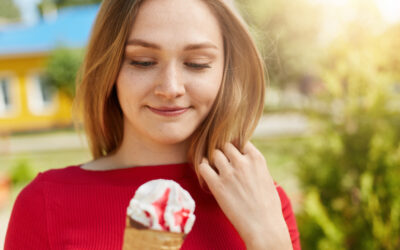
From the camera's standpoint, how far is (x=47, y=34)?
776 inches

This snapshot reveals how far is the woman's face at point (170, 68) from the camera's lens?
1388 millimetres

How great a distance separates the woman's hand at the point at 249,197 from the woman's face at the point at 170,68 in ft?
0.60

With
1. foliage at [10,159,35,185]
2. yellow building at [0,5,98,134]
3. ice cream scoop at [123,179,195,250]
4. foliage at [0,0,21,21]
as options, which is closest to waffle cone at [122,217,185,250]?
ice cream scoop at [123,179,195,250]

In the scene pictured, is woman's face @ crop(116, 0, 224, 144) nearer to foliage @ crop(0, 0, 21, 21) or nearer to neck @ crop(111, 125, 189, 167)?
neck @ crop(111, 125, 189, 167)

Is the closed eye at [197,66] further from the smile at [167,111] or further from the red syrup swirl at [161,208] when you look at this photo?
the red syrup swirl at [161,208]

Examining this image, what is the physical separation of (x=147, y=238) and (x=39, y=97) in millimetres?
18838

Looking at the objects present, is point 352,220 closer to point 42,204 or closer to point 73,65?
point 42,204

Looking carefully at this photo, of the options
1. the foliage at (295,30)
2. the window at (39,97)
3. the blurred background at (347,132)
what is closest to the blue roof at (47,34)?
the window at (39,97)

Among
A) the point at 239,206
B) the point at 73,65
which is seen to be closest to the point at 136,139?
the point at 239,206

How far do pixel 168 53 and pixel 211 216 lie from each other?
1.92ft

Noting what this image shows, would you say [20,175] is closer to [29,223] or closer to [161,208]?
[29,223]

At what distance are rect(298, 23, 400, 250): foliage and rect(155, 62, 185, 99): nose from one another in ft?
7.26

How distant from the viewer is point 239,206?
141 centimetres

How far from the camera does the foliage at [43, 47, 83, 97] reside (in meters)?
16.7
